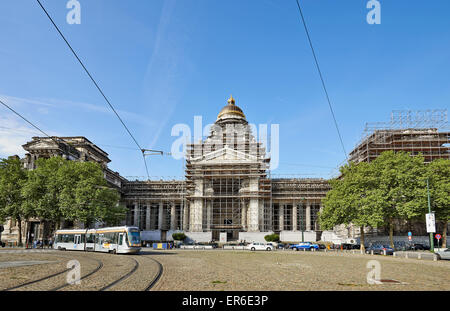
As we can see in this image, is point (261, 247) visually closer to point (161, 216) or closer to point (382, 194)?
point (382, 194)

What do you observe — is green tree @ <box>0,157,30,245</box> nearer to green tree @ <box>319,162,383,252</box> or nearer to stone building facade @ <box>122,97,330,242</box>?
stone building facade @ <box>122,97,330,242</box>

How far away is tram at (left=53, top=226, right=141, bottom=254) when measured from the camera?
3322cm

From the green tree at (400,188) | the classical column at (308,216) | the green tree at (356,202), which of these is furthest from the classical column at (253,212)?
the green tree at (400,188)

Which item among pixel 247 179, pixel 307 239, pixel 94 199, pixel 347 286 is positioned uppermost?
pixel 247 179

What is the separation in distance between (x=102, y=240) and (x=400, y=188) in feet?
115

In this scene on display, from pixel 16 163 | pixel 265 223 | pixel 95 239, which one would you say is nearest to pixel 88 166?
pixel 16 163

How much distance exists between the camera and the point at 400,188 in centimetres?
4259

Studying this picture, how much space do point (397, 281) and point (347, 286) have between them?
9.76 feet

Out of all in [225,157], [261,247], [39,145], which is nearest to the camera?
[261,247]

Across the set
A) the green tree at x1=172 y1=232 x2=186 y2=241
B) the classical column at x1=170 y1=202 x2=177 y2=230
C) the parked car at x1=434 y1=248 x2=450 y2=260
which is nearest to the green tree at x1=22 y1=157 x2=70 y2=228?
the green tree at x1=172 y1=232 x2=186 y2=241

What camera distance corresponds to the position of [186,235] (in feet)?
217

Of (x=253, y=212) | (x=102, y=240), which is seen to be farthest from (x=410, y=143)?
(x=102, y=240)

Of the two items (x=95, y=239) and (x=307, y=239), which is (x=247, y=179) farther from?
(x=95, y=239)

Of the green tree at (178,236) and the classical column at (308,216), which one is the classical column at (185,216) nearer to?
the green tree at (178,236)
